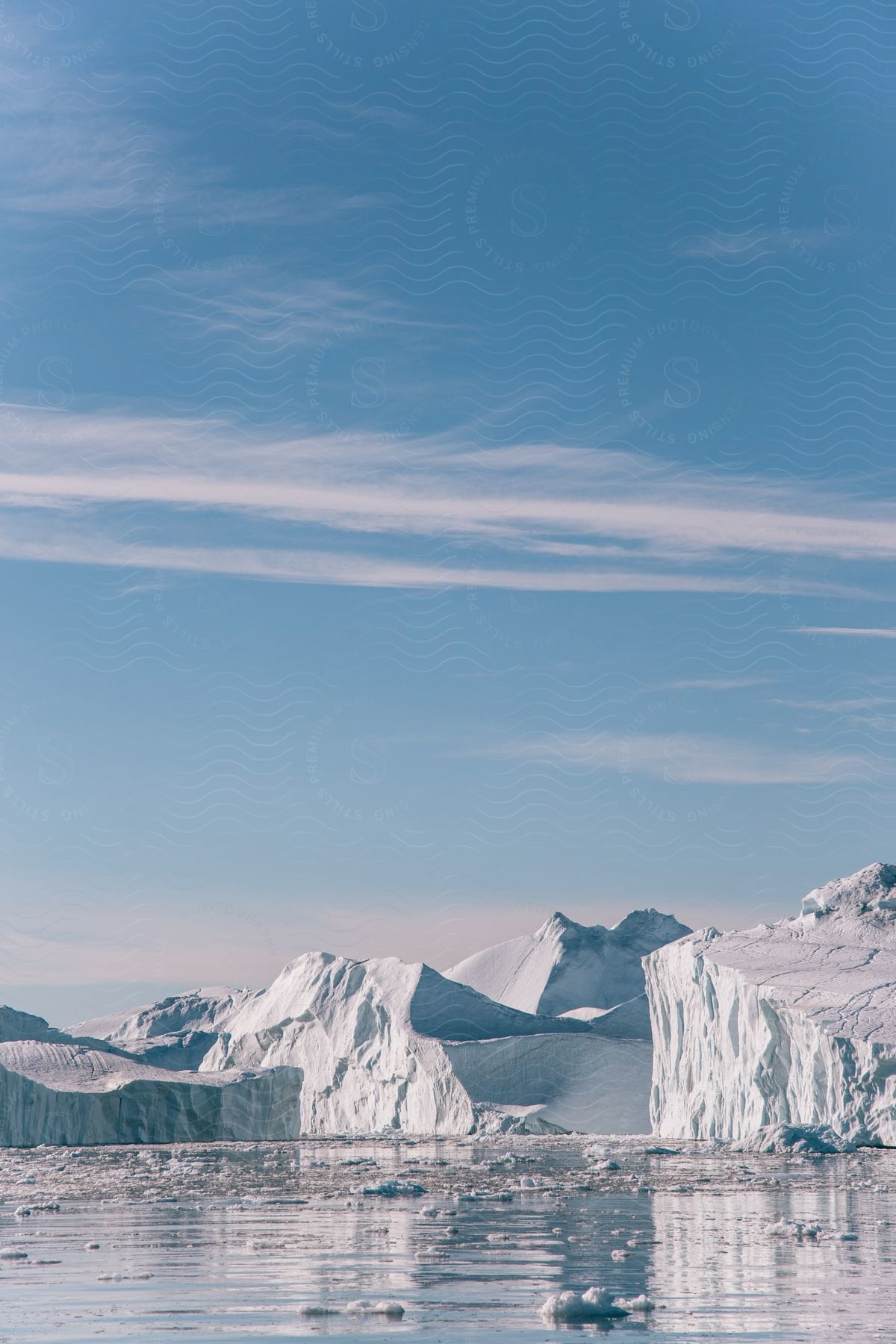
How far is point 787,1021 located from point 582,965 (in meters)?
47.0

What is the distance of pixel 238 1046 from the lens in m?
78.7

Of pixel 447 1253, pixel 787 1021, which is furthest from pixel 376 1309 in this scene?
pixel 787 1021

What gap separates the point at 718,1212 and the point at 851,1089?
65.1 ft

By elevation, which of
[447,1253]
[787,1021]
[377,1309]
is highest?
[787,1021]

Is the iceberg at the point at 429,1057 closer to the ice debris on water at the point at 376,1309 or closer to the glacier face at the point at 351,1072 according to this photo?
the glacier face at the point at 351,1072

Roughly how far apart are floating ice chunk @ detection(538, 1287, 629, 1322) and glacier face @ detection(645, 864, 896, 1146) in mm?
27680

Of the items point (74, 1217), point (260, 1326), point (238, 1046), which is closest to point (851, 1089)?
point (74, 1217)

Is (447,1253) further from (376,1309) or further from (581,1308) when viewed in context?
(581,1308)

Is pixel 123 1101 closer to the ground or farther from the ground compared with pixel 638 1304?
closer to the ground

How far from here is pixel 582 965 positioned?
89250mm

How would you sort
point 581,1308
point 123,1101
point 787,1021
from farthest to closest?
point 123,1101 → point 787,1021 → point 581,1308

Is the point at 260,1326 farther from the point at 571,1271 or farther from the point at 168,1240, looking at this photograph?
the point at 168,1240

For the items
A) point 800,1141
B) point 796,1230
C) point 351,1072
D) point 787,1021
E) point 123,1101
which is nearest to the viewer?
point 796,1230

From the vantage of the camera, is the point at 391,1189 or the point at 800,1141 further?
the point at 800,1141
